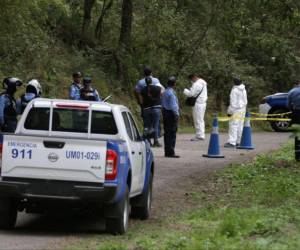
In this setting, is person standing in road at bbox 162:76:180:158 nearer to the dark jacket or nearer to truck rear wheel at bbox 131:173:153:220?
the dark jacket

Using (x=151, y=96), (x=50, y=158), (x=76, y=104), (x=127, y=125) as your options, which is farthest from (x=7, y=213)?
(x=151, y=96)

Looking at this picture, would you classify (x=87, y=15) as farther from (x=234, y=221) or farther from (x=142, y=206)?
(x=234, y=221)

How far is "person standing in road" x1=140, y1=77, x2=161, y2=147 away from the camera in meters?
21.1

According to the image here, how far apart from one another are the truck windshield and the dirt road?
132 cm

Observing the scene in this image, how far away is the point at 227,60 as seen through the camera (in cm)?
3494

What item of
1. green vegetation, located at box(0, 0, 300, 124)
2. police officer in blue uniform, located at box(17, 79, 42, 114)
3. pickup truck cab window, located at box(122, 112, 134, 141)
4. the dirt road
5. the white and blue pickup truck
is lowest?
the dirt road

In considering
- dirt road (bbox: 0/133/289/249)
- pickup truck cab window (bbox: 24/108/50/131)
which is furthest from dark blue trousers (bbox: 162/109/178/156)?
pickup truck cab window (bbox: 24/108/50/131)

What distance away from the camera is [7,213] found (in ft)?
34.8

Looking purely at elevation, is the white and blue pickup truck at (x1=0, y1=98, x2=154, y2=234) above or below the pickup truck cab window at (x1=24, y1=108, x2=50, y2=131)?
below

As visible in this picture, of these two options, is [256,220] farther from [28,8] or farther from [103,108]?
[28,8]

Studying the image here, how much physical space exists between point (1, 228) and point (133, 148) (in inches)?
79.0

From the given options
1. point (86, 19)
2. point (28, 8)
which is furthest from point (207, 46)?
point (28, 8)

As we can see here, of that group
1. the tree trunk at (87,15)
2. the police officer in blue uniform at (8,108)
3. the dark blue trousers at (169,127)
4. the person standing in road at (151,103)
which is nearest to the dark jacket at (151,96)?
the person standing in road at (151,103)

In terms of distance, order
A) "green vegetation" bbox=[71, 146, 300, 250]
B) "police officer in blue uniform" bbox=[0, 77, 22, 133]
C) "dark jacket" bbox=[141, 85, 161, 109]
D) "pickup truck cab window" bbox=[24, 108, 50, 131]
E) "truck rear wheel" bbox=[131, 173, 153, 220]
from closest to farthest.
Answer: "green vegetation" bbox=[71, 146, 300, 250] → "pickup truck cab window" bbox=[24, 108, 50, 131] → "truck rear wheel" bbox=[131, 173, 153, 220] → "police officer in blue uniform" bbox=[0, 77, 22, 133] → "dark jacket" bbox=[141, 85, 161, 109]
